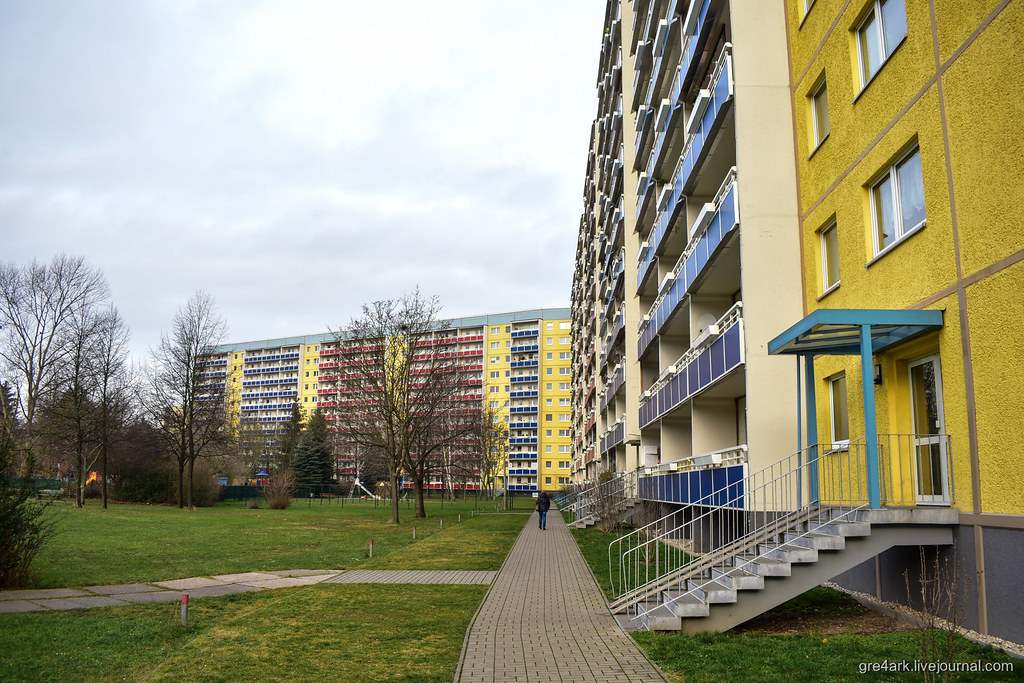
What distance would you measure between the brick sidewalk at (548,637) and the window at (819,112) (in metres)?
9.26

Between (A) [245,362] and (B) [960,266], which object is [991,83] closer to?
(B) [960,266]

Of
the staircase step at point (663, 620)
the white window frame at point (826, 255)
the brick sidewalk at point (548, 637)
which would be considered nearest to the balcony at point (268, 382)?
the brick sidewalk at point (548, 637)

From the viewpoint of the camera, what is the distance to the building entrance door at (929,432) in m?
9.63

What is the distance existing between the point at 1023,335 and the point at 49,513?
15.9 metres

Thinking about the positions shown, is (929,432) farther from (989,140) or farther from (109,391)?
(109,391)

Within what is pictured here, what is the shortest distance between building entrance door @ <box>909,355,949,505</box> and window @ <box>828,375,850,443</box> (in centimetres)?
218

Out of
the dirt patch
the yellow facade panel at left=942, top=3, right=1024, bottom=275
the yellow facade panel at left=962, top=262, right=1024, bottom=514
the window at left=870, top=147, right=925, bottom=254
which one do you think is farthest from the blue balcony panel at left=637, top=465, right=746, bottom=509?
Answer: the yellow facade panel at left=942, top=3, right=1024, bottom=275

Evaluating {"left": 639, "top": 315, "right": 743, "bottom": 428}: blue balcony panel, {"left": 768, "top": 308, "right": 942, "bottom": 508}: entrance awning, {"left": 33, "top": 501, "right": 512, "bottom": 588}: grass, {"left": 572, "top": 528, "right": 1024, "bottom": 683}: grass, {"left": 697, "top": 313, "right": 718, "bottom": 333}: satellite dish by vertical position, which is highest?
{"left": 697, "top": 313, "right": 718, "bottom": 333}: satellite dish

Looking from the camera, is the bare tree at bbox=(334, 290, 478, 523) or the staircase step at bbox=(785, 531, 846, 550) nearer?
the staircase step at bbox=(785, 531, 846, 550)

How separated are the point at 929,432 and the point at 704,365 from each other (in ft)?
25.3

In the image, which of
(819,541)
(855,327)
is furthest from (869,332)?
(819,541)

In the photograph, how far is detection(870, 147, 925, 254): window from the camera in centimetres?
1041

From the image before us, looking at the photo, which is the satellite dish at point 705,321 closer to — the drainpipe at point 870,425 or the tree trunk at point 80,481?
the drainpipe at point 870,425

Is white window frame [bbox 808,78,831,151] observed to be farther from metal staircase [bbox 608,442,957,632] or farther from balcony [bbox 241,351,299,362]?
balcony [bbox 241,351,299,362]
